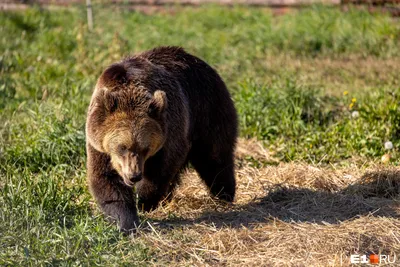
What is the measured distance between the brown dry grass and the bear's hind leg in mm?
113

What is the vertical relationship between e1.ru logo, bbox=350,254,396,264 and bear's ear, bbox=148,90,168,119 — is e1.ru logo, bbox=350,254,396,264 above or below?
below

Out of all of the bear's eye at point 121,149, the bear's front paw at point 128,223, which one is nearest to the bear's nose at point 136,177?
the bear's eye at point 121,149

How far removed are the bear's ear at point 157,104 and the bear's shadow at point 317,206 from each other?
931 mm

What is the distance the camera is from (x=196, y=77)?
659 cm

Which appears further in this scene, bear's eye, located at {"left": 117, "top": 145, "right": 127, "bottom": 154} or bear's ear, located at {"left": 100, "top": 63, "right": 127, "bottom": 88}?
bear's ear, located at {"left": 100, "top": 63, "right": 127, "bottom": 88}

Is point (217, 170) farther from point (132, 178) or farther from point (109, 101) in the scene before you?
point (109, 101)

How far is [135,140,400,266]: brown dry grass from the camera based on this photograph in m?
5.25

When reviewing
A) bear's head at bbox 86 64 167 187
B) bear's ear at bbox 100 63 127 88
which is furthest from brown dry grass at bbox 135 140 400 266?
bear's ear at bbox 100 63 127 88

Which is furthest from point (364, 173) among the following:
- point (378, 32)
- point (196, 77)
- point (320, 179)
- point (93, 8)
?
point (93, 8)

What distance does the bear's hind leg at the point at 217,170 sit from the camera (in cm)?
673

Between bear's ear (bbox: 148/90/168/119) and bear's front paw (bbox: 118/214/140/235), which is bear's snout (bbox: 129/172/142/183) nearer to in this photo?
bear's front paw (bbox: 118/214/140/235)

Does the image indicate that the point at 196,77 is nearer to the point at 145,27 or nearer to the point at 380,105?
the point at 380,105

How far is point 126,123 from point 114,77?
0.42m

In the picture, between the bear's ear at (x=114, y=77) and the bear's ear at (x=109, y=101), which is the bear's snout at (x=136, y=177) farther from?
the bear's ear at (x=114, y=77)
